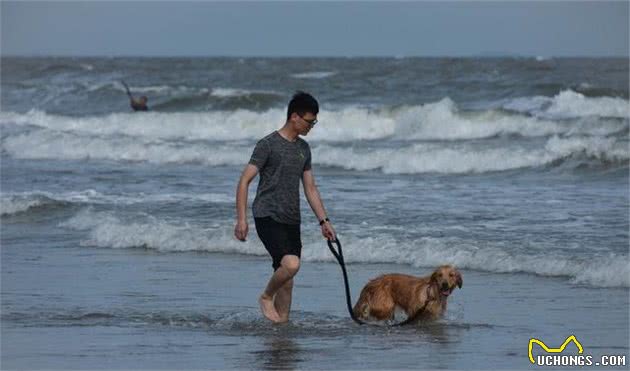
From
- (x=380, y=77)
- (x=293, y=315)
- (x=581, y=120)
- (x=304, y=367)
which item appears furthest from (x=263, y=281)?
(x=380, y=77)

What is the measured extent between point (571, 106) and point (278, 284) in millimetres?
24636

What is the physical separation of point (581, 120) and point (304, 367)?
2149 cm

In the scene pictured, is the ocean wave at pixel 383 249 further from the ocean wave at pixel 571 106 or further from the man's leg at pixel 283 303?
the ocean wave at pixel 571 106

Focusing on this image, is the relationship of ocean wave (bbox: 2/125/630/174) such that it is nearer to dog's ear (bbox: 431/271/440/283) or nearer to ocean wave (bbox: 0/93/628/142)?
ocean wave (bbox: 0/93/628/142)

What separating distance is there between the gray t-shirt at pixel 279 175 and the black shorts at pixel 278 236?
0.11 ft

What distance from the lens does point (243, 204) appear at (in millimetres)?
8117

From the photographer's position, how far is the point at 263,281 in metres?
11.0

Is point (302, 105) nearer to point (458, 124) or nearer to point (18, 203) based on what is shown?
point (18, 203)

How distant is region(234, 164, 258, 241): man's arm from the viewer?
7.99 meters

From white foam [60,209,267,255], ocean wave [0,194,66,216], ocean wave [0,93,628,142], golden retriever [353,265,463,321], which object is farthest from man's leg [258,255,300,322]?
ocean wave [0,93,628,142]

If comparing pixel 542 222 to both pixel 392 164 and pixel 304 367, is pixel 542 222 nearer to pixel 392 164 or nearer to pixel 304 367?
pixel 304 367

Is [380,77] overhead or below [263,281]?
overhead

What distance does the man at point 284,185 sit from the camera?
322 inches

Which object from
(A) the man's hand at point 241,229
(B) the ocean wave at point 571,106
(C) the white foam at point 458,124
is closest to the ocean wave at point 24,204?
(A) the man's hand at point 241,229
